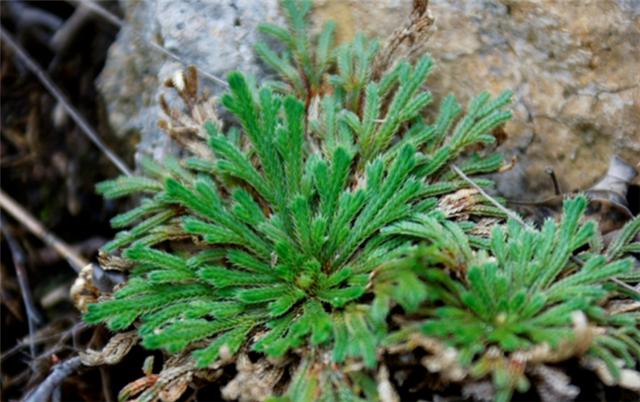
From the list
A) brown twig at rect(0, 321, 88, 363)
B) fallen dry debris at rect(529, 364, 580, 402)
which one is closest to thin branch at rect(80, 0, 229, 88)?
brown twig at rect(0, 321, 88, 363)

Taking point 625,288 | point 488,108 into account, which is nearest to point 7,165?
point 488,108

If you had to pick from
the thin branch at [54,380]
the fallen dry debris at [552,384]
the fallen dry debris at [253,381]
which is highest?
the fallen dry debris at [253,381]

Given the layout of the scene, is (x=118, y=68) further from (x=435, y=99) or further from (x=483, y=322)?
(x=483, y=322)

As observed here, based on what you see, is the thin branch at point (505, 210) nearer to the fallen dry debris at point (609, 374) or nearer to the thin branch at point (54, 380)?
the fallen dry debris at point (609, 374)

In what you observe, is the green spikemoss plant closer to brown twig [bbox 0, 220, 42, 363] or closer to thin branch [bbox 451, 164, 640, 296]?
thin branch [bbox 451, 164, 640, 296]

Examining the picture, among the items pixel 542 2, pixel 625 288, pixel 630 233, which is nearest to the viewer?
pixel 625 288

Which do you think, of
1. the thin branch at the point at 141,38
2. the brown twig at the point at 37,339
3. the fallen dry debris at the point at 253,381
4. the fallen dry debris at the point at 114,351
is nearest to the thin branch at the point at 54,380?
the brown twig at the point at 37,339

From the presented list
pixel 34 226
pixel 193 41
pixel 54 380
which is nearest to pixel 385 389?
pixel 54 380
